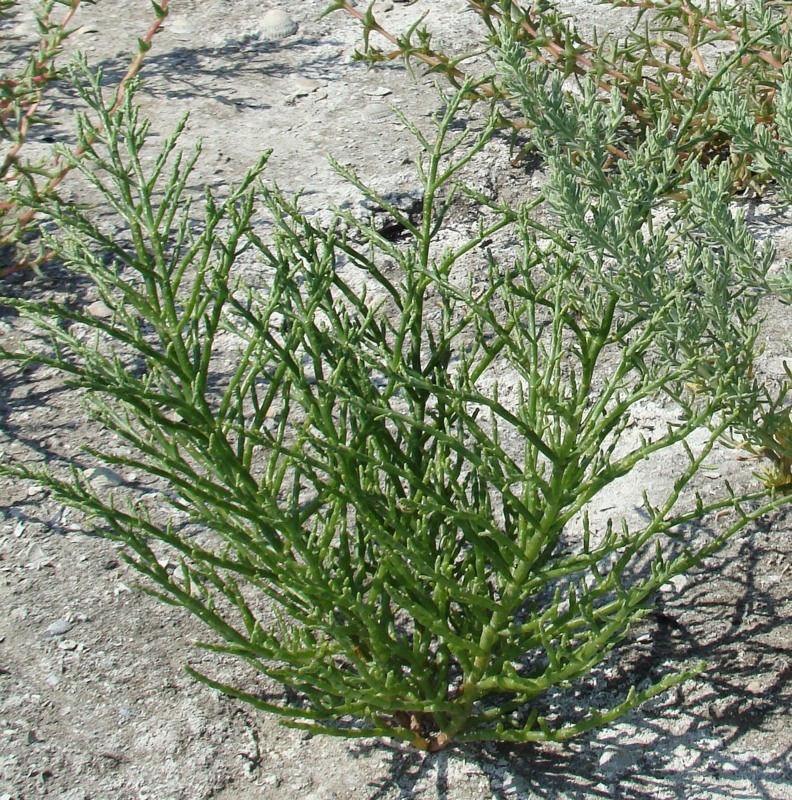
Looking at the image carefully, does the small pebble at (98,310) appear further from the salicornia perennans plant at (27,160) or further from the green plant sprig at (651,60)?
the green plant sprig at (651,60)

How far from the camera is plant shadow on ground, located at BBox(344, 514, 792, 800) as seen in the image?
4.91ft

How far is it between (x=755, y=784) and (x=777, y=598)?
0.34 metres

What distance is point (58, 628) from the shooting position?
176cm

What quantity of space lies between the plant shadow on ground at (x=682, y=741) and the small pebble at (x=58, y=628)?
0.52 metres

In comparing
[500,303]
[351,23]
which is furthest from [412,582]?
[351,23]

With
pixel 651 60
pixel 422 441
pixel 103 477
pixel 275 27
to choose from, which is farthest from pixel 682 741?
pixel 275 27

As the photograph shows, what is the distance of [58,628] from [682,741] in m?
0.97

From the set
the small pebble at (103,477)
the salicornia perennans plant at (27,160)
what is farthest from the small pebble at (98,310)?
the small pebble at (103,477)

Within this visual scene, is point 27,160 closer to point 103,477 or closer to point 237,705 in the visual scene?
point 103,477

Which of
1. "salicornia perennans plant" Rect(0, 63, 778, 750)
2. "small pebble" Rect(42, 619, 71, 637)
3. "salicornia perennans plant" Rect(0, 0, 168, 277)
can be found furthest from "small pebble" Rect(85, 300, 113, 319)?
"salicornia perennans plant" Rect(0, 63, 778, 750)

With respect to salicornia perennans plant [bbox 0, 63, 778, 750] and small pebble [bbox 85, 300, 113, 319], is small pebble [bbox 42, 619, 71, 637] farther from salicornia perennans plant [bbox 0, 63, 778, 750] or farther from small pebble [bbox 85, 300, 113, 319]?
small pebble [bbox 85, 300, 113, 319]

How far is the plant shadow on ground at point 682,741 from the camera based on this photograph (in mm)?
1496

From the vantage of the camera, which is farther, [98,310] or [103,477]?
[98,310]

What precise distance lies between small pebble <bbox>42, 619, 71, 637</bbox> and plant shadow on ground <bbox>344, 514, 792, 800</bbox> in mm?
524
